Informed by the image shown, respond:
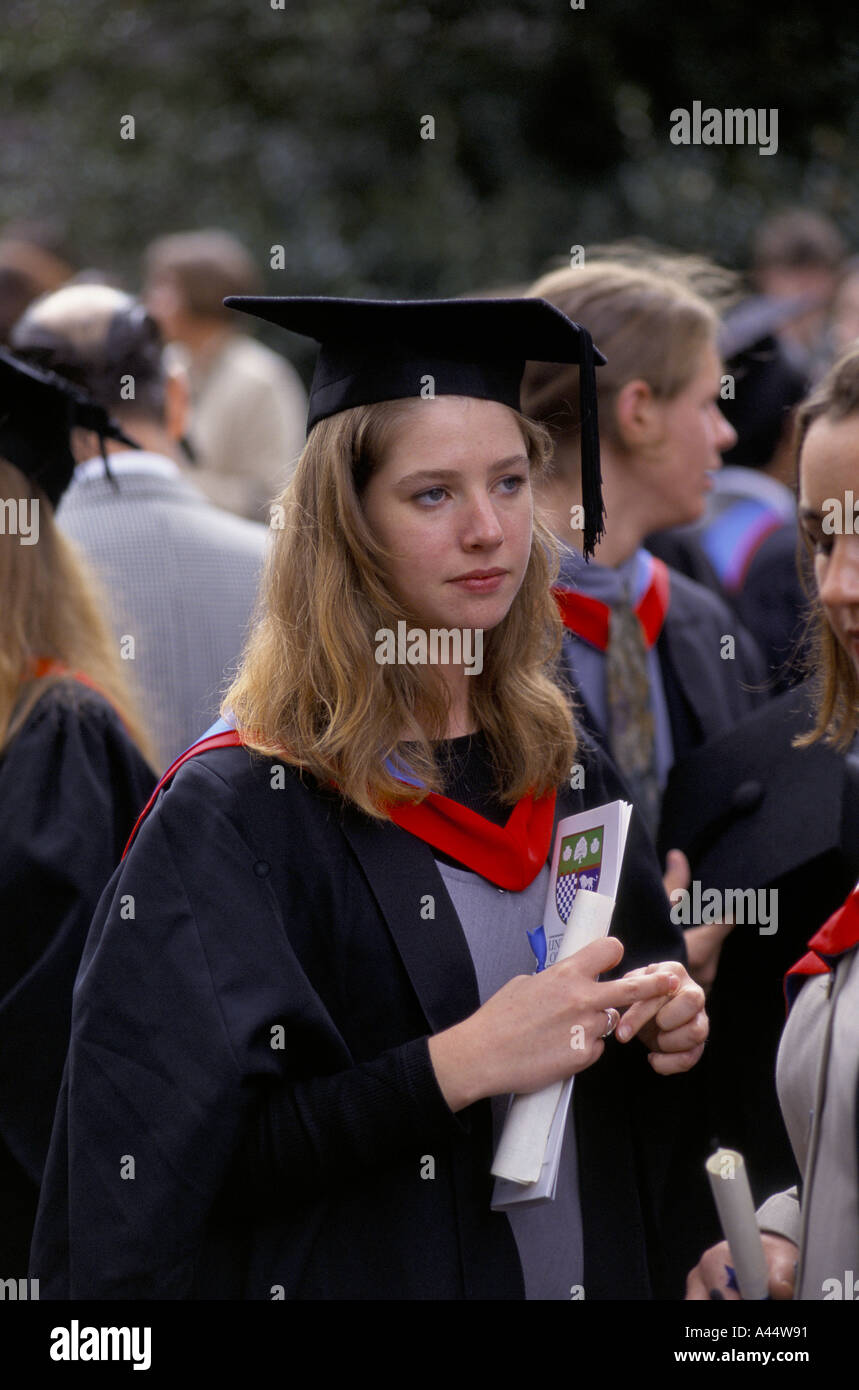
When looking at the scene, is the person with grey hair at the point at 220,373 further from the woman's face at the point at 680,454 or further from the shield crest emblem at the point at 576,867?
the shield crest emblem at the point at 576,867

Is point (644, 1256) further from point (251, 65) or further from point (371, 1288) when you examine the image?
point (251, 65)

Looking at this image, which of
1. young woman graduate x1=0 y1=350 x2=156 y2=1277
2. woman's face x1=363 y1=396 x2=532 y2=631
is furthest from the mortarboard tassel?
young woman graduate x1=0 y1=350 x2=156 y2=1277

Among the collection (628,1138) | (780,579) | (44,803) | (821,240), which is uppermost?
(821,240)

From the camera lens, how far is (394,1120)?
208 cm

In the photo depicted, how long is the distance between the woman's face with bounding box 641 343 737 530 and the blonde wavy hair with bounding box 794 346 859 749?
0.99 m

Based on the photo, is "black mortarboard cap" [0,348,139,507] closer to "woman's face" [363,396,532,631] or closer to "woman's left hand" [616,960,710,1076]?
"woman's face" [363,396,532,631]

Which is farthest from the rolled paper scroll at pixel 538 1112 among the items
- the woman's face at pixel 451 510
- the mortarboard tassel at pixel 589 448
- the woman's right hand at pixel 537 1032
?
the mortarboard tassel at pixel 589 448

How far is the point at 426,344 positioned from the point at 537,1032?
1.01 meters

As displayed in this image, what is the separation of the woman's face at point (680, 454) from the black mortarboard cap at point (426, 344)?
1189mm

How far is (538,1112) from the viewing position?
2.08m

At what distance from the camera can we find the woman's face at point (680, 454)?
11.6ft

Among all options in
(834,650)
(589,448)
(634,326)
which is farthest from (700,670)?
(589,448)

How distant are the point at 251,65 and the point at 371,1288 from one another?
9798 millimetres
